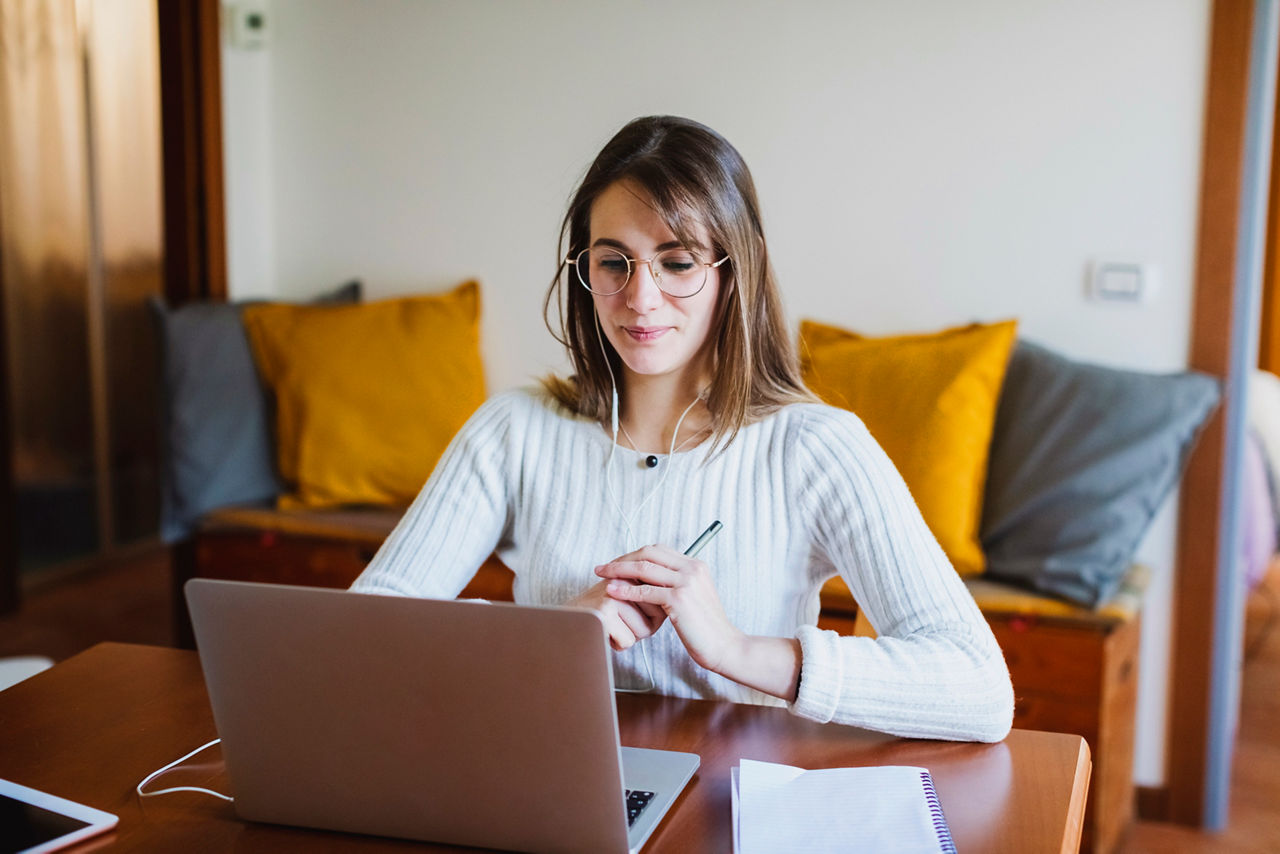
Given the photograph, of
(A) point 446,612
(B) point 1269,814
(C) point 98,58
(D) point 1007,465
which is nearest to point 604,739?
(A) point 446,612

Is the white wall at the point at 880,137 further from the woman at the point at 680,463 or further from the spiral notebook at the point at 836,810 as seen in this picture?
the spiral notebook at the point at 836,810

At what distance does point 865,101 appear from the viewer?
2.26 meters

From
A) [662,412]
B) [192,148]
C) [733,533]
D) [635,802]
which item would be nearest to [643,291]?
[662,412]

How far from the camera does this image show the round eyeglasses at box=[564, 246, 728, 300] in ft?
4.11

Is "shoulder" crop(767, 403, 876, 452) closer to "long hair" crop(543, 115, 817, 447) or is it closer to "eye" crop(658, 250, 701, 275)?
"long hair" crop(543, 115, 817, 447)

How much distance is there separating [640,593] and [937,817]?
322mm

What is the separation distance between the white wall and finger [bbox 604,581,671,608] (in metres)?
1.26

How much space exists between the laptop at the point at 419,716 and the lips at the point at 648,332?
535 mm

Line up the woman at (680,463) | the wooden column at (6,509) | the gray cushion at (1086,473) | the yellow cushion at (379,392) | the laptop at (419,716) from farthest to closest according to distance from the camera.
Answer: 1. the wooden column at (6,509)
2. the yellow cushion at (379,392)
3. the gray cushion at (1086,473)
4. the woman at (680,463)
5. the laptop at (419,716)

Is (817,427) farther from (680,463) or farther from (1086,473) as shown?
(1086,473)

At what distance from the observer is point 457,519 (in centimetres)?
136

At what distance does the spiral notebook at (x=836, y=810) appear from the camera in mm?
830

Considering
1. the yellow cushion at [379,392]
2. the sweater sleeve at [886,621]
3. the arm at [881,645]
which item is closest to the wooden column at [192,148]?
the yellow cushion at [379,392]

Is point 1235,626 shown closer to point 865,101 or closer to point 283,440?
point 865,101
